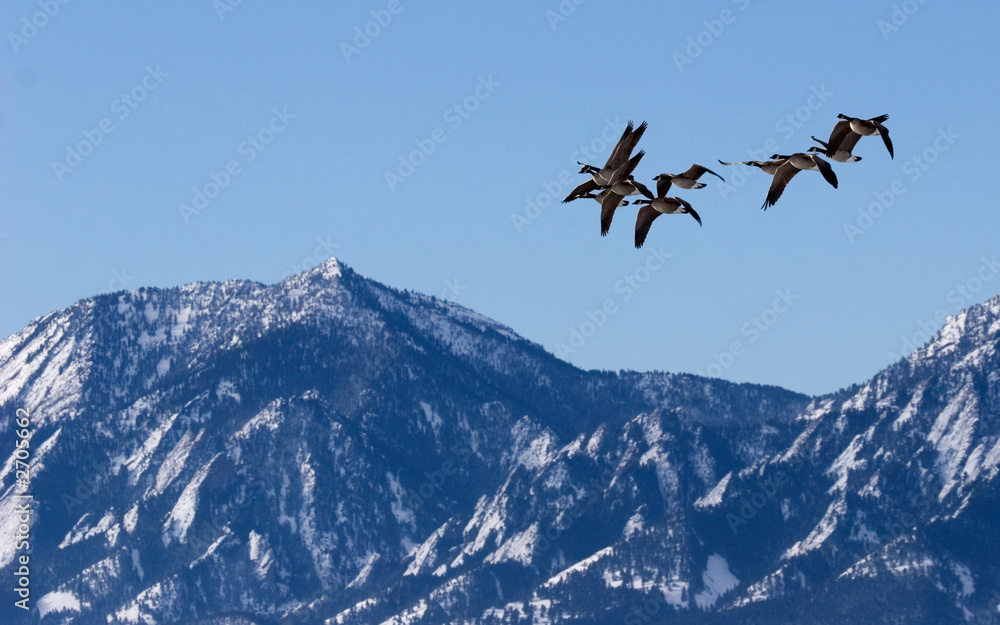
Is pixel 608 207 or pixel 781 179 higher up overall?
pixel 608 207

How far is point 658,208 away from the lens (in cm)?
5944

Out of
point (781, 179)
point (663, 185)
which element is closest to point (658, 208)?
point (663, 185)

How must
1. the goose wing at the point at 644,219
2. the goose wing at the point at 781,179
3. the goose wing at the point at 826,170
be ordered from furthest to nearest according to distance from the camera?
the goose wing at the point at 644,219 < the goose wing at the point at 781,179 < the goose wing at the point at 826,170

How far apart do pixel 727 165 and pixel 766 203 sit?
242 cm

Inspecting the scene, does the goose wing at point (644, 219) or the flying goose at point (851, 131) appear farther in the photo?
the goose wing at point (644, 219)

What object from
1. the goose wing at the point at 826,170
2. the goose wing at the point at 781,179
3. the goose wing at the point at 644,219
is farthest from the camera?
the goose wing at the point at 644,219

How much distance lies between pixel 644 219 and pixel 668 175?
1.98 m

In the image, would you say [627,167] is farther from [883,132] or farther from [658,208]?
[883,132]

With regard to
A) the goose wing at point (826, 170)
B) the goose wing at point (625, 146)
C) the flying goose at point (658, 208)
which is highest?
the goose wing at point (625, 146)

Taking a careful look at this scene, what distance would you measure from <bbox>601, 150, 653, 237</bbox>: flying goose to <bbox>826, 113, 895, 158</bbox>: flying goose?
5.95m

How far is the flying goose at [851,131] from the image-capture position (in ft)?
183

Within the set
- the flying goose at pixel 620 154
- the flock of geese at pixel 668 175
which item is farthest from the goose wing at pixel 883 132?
the flying goose at pixel 620 154

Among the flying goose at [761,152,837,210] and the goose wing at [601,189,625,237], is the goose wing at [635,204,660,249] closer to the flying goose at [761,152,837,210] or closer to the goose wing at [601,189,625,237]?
the goose wing at [601,189,625,237]

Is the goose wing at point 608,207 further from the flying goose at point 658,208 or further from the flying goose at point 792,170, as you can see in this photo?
the flying goose at point 792,170
